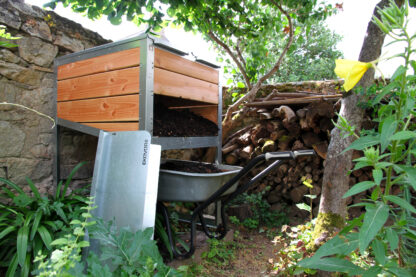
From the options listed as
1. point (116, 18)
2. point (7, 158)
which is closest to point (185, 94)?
point (116, 18)

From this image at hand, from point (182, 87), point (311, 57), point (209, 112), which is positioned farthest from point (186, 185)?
point (311, 57)

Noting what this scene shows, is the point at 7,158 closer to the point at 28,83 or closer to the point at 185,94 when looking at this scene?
the point at 28,83

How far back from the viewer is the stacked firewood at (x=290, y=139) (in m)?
2.79

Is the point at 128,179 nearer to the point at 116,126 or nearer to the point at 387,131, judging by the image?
the point at 116,126

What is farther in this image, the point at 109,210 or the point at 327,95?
the point at 327,95

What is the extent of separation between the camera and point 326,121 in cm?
275

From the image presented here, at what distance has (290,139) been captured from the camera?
120 inches

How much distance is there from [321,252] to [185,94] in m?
1.50

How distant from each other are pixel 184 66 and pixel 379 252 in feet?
5.42

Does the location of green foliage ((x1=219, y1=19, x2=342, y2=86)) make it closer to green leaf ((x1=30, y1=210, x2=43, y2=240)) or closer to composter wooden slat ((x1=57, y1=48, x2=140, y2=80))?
composter wooden slat ((x1=57, y1=48, x2=140, y2=80))

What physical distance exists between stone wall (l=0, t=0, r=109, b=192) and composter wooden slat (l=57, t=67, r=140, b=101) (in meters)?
0.25

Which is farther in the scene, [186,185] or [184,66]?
[184,66]

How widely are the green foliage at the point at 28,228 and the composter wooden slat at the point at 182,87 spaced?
100 centimetres

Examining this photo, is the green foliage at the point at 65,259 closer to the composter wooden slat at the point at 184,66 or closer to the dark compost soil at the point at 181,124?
the dark compost soil at the point at 181,124
